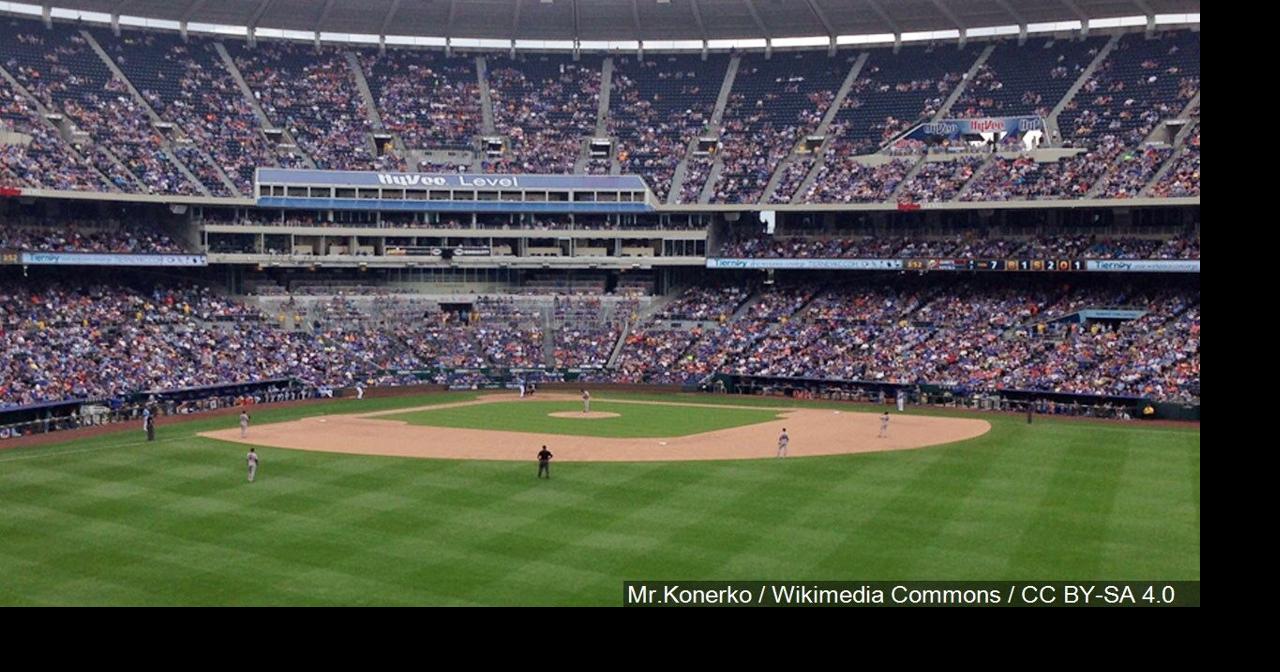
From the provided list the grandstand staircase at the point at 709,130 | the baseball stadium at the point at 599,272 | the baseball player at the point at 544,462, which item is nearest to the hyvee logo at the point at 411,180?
the baseball stadium at the point at 599,272

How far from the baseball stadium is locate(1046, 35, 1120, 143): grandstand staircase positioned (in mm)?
311

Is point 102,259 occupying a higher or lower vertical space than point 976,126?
lower

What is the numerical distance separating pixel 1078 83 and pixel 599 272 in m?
36.0

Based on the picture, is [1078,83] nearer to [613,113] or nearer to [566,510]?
[613,113]

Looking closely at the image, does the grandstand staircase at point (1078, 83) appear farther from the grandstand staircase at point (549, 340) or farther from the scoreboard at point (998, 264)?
the grandstand staircase at point (549, 340)

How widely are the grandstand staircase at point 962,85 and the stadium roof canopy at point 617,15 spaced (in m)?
2.13

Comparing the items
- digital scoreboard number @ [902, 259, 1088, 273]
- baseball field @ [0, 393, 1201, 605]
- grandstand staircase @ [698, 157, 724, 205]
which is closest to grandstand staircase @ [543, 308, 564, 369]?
grandstand staircase @ [698, 157, 724, 205]

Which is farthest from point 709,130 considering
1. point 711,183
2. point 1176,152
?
point 1176,152

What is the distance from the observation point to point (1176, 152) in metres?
65.3

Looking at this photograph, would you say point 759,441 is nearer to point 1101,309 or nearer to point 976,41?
point 1101,309

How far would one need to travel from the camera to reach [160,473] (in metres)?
34.8

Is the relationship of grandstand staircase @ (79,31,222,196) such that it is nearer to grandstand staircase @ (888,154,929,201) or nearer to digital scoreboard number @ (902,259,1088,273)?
grandstand staircase @ (888,154,929,201)

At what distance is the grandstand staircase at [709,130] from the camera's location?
78025 millimetres

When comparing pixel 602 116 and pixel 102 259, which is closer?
pixel 102 259
